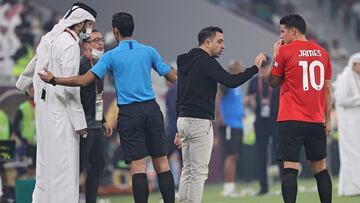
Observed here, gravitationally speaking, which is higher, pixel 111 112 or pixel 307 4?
pixel 307 4

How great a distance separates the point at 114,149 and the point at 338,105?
4004 millimetres

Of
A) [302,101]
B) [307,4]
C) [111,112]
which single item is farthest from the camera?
[307,4]

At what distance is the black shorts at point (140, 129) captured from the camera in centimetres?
1145

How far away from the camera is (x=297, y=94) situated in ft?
37.5

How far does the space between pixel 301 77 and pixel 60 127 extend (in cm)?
262

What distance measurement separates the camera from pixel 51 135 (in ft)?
39.1

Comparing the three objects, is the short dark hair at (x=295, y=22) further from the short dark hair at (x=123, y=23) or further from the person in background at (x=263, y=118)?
the person in background at (x=263, y=118)

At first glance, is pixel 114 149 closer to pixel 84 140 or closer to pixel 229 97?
pixel 229 97

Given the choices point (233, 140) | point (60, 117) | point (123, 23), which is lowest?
point (233, 140)

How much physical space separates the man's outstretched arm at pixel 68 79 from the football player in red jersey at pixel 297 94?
1.88 meters

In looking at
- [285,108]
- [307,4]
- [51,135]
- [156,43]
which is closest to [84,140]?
[51,135]

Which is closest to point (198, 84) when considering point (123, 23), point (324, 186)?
point (123, 23)

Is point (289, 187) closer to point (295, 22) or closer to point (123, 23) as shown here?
point (295, 22)


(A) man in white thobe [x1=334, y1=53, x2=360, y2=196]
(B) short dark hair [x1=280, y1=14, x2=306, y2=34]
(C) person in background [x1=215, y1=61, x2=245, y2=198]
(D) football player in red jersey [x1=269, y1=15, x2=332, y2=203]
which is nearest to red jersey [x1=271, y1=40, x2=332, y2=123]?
(D) football player in red jersey [x1=269, y1=15, x2=332, y2=203]
